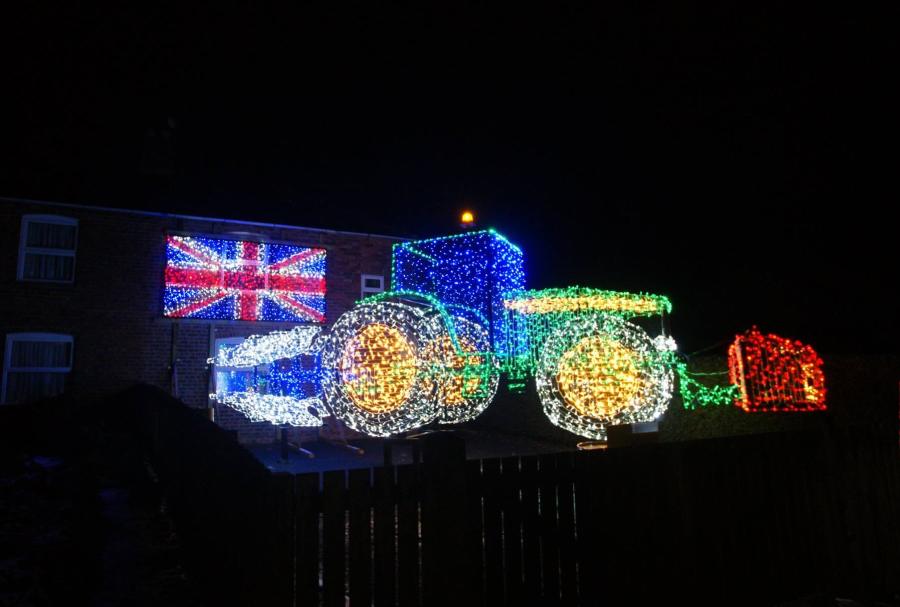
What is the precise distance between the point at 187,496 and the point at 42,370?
332 inches

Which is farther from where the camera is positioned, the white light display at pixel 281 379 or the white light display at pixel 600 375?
Answer: the white light display at pixel 281 379

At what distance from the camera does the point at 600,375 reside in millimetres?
5012

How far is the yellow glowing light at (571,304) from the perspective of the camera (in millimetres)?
6223

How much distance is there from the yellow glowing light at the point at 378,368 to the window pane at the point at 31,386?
8.96 meters

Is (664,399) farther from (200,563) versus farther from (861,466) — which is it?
(200,563)

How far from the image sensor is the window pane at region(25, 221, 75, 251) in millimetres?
10758

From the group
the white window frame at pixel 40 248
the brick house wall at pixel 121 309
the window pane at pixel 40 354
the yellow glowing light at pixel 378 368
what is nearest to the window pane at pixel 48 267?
the white window frame at pixel 40 248

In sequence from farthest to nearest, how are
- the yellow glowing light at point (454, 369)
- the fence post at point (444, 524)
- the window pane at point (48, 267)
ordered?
the window pane at point (48, 267) < the yellow glowing light at point (454, 369) < the fence post at point (444, 524)

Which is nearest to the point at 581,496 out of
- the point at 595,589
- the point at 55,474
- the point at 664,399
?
the point at 595,589

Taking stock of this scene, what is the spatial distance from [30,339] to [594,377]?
11.3 m

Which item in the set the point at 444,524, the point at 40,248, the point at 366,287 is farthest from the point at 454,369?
the point at 40,248

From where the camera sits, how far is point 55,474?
6305 mm

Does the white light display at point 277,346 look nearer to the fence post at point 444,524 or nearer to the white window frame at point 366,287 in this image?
the fence post at point 444,524

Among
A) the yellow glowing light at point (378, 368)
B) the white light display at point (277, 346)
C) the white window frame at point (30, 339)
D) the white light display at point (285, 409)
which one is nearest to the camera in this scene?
the yellow glowing light at point (378, 368)
